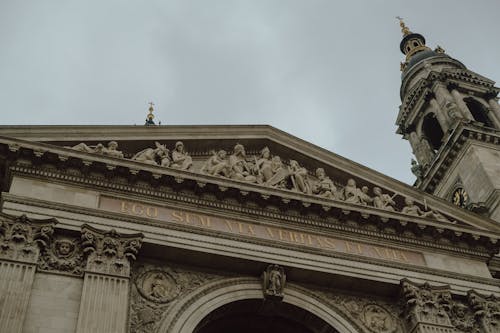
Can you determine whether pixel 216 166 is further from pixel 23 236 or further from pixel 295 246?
pixel 23 236

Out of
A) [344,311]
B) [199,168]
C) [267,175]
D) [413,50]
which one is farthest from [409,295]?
[413,50]

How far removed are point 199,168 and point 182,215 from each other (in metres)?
2.20

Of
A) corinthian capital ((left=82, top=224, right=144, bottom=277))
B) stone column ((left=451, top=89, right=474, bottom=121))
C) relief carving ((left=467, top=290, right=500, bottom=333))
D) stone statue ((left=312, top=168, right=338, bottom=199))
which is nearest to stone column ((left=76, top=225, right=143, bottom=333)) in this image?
corinthian capital ((left=82, top=224, right=144, bottom=277))

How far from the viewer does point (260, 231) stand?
2023 centimetres

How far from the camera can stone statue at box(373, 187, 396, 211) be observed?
22266 mm

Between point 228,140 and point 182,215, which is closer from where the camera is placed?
point 182,215

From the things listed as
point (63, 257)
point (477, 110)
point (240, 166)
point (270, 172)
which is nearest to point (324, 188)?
point (270, 172)

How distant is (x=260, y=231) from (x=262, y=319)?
2.42 metres

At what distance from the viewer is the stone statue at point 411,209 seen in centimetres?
2239

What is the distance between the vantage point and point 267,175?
71.2 feet

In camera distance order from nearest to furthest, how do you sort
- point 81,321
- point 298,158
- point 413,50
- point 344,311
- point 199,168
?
point 81,321 < point 344,311 < point 199,168 < point 298,158 < point 413,50

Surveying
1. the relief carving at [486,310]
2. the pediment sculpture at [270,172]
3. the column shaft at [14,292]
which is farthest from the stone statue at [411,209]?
the column shaft at [14,292]

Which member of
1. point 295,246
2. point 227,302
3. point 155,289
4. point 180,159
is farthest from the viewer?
point 180,159

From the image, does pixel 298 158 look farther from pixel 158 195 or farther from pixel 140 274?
pixel 140 274
